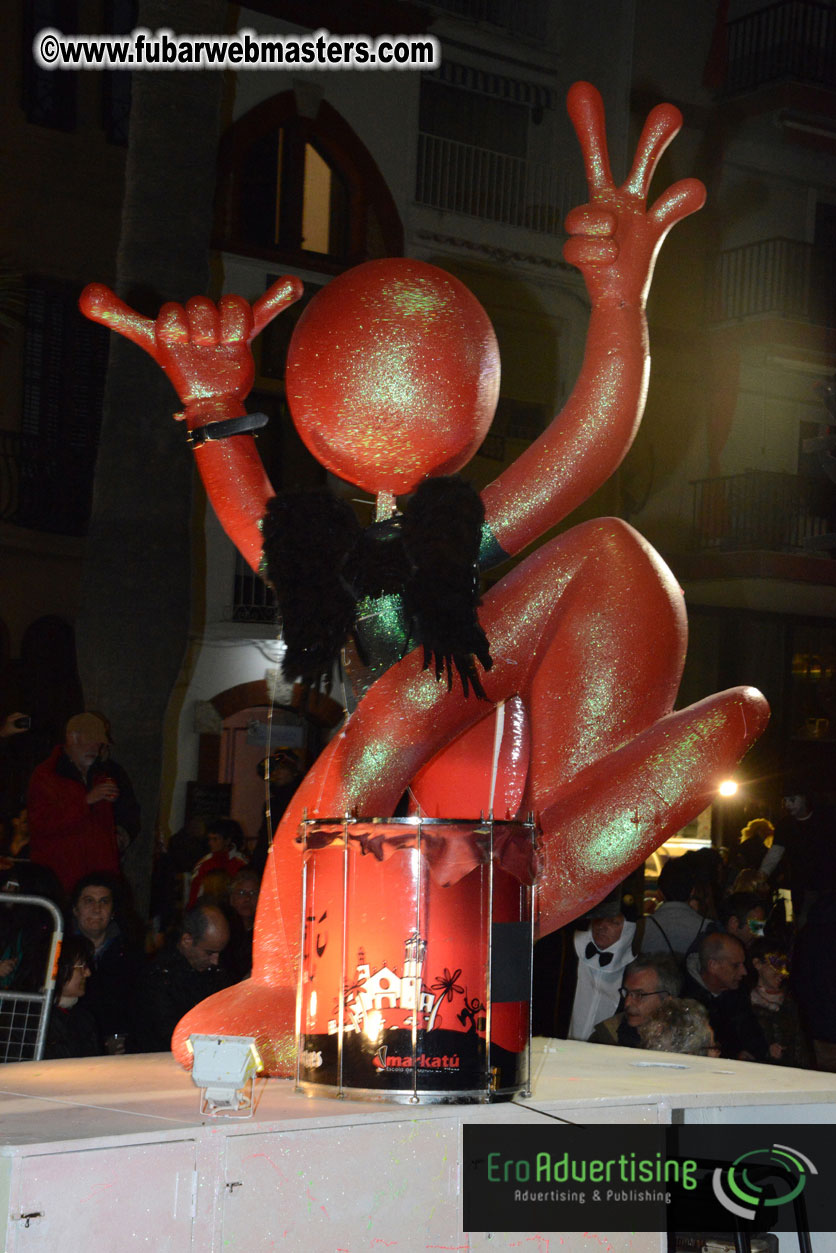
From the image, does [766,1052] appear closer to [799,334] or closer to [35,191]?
[35,191]

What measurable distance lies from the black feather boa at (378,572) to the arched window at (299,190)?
10299 mm

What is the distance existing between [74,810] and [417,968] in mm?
3745

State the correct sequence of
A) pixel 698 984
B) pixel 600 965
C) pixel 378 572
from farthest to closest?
pixel 600 965
pixel 698 984
pixel 378 572

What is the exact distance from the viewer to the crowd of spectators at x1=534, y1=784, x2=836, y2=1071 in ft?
17.3

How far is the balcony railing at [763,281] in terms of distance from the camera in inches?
593

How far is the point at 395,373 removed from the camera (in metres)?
3.38

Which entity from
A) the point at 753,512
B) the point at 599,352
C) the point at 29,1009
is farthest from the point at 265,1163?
the point at 753,512

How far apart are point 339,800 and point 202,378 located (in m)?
1.13

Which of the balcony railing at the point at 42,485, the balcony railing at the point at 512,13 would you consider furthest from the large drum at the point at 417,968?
the balcony railing at the point at 512,13

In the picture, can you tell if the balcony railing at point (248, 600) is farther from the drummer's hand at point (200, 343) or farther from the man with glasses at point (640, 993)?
the drummer's hand at point (200, 343)

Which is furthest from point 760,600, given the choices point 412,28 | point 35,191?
point 35,191

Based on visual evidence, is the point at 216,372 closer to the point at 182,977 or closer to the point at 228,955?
the point at 182,977

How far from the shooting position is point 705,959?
5812mm

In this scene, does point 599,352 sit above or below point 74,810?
above
